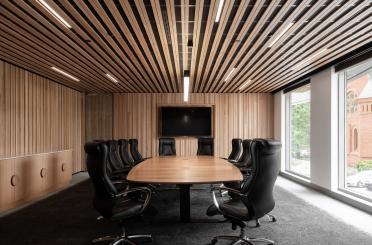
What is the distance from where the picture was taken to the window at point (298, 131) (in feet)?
24.5

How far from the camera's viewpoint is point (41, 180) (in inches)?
226

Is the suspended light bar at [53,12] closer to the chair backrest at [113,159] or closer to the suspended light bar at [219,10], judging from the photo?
the suspended light bar at [219,10]

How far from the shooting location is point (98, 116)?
942cm

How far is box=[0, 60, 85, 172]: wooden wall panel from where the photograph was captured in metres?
5.55

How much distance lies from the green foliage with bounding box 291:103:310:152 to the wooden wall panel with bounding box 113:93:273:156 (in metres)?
1.14

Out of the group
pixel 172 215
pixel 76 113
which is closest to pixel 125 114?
pixel 76 113

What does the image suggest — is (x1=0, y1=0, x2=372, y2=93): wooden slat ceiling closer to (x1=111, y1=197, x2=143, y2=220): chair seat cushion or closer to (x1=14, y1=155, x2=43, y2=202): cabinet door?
(x1=14, y1=155, x2=43, y2=202): cabinet door

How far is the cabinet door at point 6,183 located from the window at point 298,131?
726 centimetres

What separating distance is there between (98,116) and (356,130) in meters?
7.94

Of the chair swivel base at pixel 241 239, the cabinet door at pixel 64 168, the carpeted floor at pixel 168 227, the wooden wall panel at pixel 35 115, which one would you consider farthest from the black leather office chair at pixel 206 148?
the chair swivel base at pixel 241 239

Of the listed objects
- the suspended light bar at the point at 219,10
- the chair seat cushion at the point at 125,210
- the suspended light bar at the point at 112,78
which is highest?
the suspended light bar at the point at 219,10

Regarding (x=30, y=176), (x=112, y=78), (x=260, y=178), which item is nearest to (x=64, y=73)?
(x=112, y=78)

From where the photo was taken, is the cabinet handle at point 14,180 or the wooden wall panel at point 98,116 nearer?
the cabinet handle at point 14,180

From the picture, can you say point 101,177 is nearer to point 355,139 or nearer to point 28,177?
point 28,177
